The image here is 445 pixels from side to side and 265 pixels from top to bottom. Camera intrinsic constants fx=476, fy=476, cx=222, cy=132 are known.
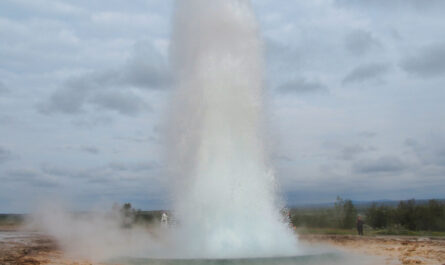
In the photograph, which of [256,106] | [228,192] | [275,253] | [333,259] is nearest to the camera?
[333,259]

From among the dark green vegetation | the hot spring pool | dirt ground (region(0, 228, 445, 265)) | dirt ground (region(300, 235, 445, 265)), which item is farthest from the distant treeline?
the hot spring pool

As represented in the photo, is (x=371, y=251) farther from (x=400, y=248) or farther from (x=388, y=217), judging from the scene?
(x=388, y=217)

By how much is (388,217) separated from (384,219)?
17.0 inches

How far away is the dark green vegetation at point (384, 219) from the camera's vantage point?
28398 mm

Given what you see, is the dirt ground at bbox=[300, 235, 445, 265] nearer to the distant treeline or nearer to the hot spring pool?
the hot spring pool

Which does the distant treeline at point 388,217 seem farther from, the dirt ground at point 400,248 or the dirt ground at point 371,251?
the dirt ground at point 371,251

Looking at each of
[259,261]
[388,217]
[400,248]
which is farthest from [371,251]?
[388,217]

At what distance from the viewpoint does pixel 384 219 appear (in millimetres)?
31531

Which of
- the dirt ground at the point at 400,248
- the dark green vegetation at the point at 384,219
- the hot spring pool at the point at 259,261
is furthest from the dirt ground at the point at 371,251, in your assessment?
the dark green vegetation at the point at 384,219

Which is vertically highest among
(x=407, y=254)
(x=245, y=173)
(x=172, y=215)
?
(x=245, y=173)

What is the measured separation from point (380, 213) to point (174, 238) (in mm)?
19404

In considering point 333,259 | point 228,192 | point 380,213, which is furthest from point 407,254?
point 380,213

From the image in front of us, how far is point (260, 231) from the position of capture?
1555 cm

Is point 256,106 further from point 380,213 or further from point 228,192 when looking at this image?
point 380,213
